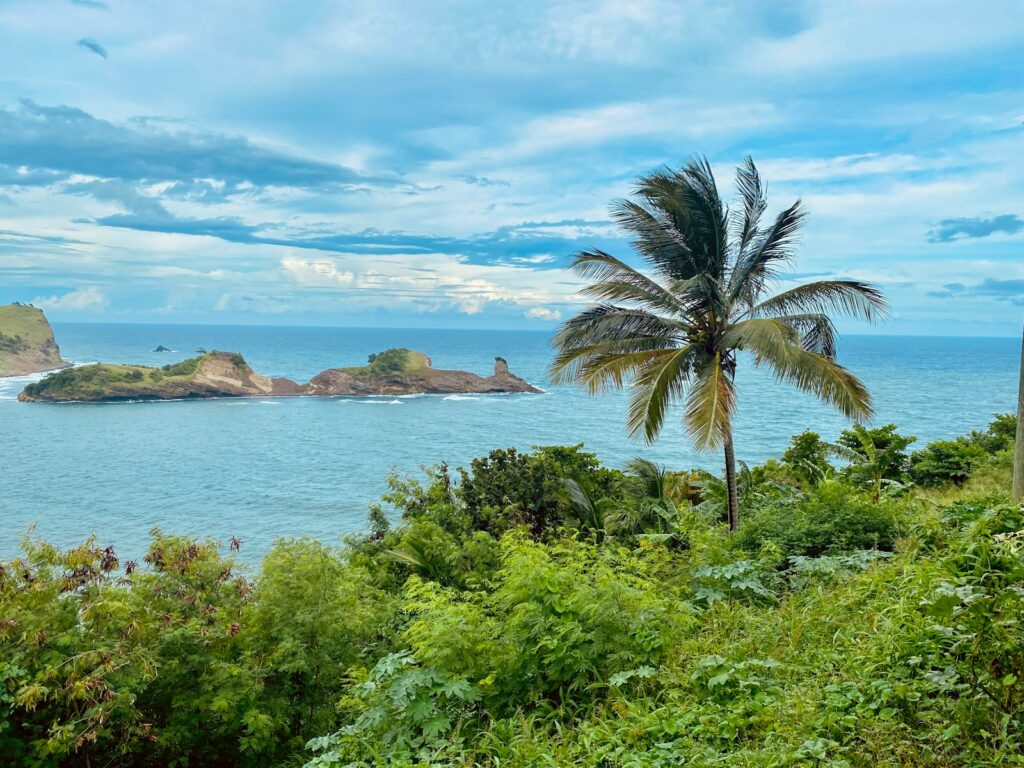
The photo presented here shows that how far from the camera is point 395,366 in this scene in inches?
3735

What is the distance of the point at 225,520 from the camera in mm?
36344

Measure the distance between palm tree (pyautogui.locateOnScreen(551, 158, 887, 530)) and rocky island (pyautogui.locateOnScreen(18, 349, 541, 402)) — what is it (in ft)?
260

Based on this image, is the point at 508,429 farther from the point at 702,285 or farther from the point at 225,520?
the point at 702,285

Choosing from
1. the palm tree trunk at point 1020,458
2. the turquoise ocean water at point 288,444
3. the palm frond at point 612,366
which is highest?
the palm frond at point 612,366

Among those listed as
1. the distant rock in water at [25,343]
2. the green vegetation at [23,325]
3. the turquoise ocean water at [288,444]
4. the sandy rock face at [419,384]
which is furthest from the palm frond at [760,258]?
the green vegetation at [23,325]

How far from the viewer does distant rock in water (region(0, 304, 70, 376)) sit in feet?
380

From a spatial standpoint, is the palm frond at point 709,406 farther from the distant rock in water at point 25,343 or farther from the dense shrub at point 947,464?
the distant rock in water at point 25,343

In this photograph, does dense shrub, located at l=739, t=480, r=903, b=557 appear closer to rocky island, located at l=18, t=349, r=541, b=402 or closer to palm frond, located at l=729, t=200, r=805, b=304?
palm frond, located at l=729, t=200, r=805, b=304

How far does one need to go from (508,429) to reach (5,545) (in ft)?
135

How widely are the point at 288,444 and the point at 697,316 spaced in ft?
178

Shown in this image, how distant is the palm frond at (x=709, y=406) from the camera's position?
10.3 metres

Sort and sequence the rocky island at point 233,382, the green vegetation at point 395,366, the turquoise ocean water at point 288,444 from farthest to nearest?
the green vegetation at point 395,366
the rocky island at point 233,382
the turquoise ocean water at point 288,444

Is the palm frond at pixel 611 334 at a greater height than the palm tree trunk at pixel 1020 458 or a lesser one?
greater

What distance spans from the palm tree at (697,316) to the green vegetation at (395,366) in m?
81.8
